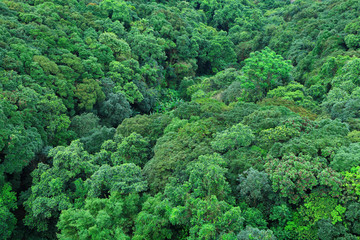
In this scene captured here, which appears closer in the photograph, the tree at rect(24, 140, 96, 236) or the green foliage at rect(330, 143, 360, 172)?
the green foliage at rect(330, 143, 360, 172)

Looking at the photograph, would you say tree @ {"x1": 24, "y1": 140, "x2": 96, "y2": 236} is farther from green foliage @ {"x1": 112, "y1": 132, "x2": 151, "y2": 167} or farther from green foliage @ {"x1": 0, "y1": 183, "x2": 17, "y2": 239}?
green foliage @ {"x1": 112, "y1": 132, "x2": 151, "y2": 167}

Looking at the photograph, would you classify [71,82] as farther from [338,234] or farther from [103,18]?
[338,234]

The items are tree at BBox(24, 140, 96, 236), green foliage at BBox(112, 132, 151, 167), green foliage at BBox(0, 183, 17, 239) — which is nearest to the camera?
tree at BBox(24, 140, 96, 236)

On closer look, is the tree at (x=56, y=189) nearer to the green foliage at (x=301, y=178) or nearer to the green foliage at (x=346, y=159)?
the green foliage at (x=301, y=178)

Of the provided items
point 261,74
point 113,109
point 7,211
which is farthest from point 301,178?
point 113,109

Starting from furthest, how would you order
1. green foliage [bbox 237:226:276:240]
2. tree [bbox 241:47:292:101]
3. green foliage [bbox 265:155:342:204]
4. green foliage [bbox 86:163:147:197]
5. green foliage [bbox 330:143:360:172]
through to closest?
tree [bbox 241:47:292:101]
green foliage [bbox 86:163:147:197]
green foliage [bbox 330:143:360:172]
green foliage [bbox 265:155:342:204]
green foliage [bbox 237:226:276:240]

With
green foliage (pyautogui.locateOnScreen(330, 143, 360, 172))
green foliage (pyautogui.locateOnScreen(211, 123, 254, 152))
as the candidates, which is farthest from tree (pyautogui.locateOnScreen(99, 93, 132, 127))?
green foliage (pyautogui.locateOnScreen(330, 143, 360, 172))

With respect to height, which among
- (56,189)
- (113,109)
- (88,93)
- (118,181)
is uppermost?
(118,181)

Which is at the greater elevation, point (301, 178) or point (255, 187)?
point (301, 178)

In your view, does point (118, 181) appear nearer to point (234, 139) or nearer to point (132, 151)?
point (132, 151)

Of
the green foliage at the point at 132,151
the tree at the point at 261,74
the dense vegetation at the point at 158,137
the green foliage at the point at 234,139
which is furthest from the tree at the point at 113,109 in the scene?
the green foliage at the point at 234,139
